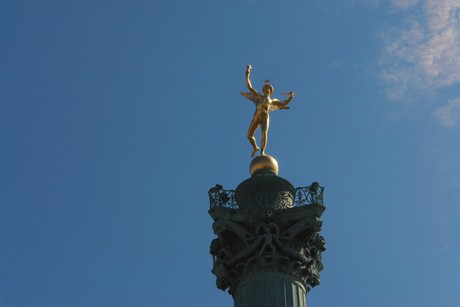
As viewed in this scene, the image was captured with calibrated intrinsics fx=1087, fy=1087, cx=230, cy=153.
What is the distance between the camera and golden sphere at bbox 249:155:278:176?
142 ft

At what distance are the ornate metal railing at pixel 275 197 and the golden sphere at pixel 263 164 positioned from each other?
2.27 meters

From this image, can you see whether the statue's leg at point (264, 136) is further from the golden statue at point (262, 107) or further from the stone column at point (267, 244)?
the stone column at point (267, 244)

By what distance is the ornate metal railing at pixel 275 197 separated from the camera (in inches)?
1593

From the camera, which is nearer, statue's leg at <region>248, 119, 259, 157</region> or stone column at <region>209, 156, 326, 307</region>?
stone column at <region>209, 156, 326, 307</region>

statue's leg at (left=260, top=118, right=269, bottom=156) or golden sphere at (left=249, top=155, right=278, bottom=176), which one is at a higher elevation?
statue's leg at (left=260, top=118, right=269, bottom=156)

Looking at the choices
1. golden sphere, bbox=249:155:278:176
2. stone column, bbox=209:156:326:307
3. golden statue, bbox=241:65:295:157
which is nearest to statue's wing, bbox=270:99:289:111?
golden statue, bbox=241:65:295:157

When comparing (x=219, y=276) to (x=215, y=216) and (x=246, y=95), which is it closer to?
(x=215, y=216)

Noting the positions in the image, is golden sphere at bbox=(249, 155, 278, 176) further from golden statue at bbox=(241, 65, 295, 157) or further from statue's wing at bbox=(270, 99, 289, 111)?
statue's wing at bbox=(270, 99, 289, 111)

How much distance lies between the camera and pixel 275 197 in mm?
41031

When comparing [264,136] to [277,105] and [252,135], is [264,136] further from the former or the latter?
[277,105]

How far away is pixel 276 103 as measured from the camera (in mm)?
46156

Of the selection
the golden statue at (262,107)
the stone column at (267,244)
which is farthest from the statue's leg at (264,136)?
the stone column at (267,244)

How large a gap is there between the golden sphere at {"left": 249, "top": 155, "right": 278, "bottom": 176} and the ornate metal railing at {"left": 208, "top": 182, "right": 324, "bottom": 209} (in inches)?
89.3

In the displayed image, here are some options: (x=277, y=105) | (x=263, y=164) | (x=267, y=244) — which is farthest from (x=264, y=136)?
(x=267, y=244)
